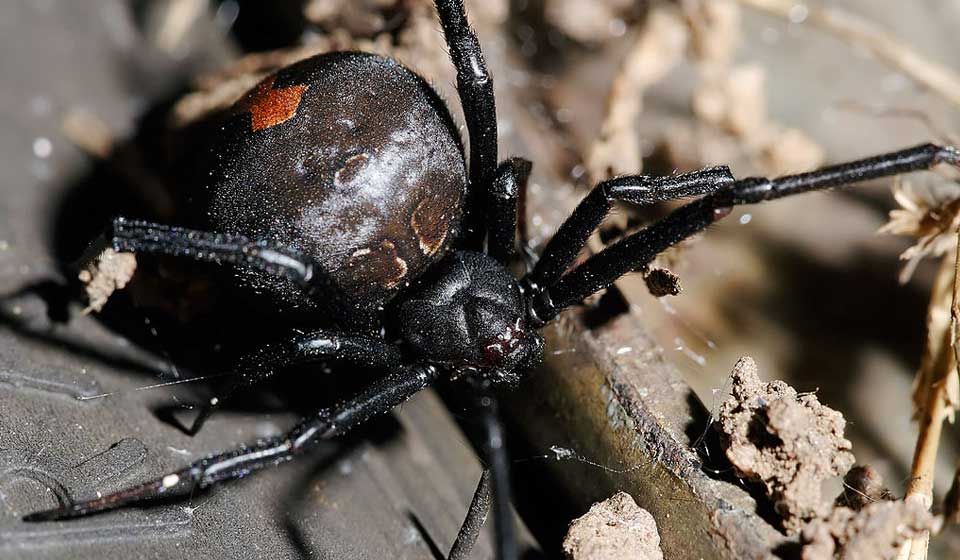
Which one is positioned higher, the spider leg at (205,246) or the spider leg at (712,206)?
the spider leg at (205,246)

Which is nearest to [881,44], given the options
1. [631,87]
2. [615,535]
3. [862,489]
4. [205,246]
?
[631,87]

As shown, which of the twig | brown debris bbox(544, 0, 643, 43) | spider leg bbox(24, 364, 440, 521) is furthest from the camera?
brown debris bbox(544, 0, 643, 43)

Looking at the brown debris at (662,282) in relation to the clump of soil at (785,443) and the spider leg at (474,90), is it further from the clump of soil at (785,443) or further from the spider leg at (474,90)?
the spider leg at (474,90)

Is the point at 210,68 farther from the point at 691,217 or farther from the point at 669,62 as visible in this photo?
the point at 691,217

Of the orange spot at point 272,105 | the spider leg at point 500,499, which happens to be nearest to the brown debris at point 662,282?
the spider leg at point 500,499

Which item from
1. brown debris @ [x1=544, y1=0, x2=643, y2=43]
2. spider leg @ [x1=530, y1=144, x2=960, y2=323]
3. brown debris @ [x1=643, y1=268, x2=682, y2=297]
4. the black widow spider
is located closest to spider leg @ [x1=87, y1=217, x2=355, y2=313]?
the black widow spider

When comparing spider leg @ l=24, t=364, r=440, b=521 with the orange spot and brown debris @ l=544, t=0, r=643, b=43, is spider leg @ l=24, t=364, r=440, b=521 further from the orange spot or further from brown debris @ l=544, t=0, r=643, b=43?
brown debris @ l=544, t=0, r=643, b=43

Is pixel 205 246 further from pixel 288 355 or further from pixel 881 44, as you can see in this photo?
pixel 881 44
